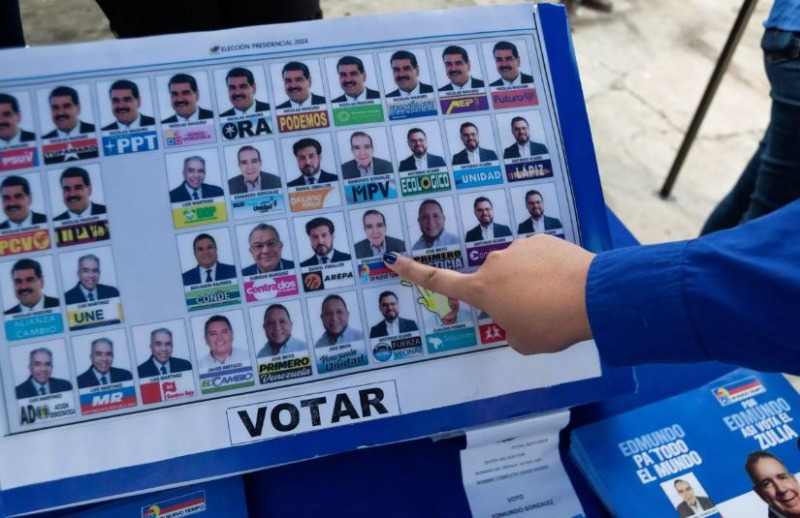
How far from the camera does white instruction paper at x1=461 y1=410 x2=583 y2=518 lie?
54 cm

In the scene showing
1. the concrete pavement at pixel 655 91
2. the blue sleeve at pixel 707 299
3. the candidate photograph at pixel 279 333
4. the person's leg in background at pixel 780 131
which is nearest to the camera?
the blue sleeve at pixel 707 299

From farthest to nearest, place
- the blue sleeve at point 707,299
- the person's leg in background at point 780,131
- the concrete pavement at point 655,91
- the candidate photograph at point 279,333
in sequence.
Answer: the concrete pavement at point 655,91 < the person's leg in background at point 780,131 < the candidate photograph at point 279,333 < the blue sleeve at point 707,299

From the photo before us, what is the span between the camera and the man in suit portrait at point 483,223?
1.82 ft

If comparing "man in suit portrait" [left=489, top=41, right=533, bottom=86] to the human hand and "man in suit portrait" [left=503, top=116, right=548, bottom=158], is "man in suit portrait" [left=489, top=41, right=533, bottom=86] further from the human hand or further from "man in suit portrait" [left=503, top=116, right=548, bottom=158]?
the human hand

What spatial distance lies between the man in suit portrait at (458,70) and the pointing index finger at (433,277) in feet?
0.52

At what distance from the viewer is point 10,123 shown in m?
0.48

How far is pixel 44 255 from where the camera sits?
1.58 feet

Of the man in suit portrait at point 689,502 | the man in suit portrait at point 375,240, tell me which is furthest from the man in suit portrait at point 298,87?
the man in suit portrait at point 689,502

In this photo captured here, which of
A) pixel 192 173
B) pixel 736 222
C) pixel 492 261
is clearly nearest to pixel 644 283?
pixel 492 261

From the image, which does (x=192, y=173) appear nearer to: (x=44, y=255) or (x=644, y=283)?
(x=44, y=255)

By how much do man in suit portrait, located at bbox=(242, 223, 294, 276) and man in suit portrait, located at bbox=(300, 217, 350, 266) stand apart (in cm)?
2

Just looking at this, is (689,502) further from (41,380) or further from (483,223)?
(41,380)

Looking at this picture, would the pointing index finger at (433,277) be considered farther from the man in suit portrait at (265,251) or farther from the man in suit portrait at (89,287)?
the man in suit portrait at (89,287)

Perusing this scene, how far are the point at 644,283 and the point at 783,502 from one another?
9.7 inches
